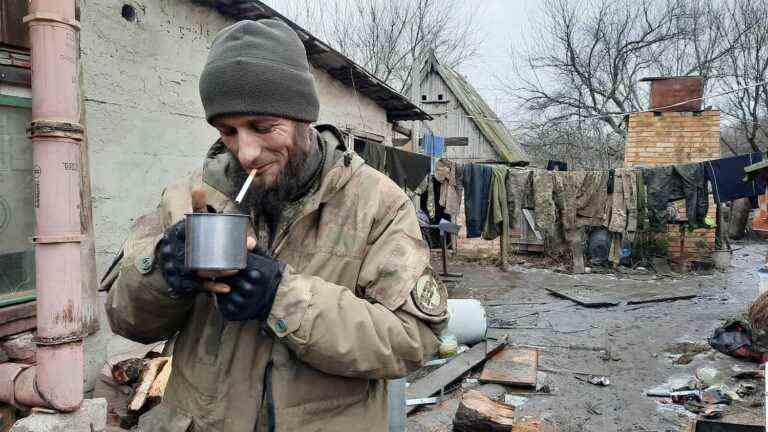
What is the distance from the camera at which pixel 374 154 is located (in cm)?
703

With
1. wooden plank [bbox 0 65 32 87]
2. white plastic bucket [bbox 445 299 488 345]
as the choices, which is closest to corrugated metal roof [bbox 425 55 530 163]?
white plastic bucket [bbox 445 299 488 345]

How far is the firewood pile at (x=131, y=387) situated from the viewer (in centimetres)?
342

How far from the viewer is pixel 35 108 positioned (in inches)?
102

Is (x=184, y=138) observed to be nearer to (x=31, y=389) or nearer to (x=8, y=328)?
(x=8, y=328)

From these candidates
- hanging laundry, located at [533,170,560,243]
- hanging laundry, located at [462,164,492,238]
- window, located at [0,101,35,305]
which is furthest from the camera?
hanging laundry, located at [533,170,560,243]

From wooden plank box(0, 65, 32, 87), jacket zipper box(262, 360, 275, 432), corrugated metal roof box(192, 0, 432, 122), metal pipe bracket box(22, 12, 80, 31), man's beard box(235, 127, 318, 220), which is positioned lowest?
jacket zipper box(262, 360, 275, 432)

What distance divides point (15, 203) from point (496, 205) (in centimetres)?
798

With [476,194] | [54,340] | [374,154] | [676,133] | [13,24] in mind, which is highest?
[676,133]

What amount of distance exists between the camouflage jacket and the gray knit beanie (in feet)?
0.61

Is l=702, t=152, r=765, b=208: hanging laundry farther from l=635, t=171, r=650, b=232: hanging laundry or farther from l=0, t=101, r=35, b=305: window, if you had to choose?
l=0, t=101, r=35, b=305: window

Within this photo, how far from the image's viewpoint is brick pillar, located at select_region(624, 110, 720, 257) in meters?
10.9

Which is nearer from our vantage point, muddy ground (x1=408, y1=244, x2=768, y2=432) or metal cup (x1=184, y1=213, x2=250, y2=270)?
metal cup (x1=184, y1=213, x2=250, y2=270)

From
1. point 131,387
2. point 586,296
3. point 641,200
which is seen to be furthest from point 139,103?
point 641,200

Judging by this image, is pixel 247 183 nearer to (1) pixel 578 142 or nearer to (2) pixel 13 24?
(2) pixel 13 24
